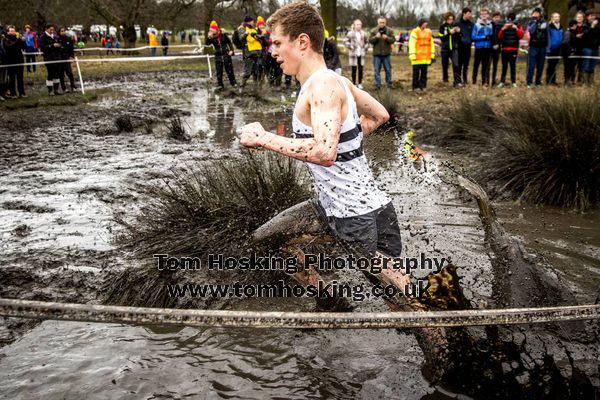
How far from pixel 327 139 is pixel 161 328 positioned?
196 cm

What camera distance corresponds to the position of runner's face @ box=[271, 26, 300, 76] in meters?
2.54

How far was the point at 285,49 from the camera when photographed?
2562mm

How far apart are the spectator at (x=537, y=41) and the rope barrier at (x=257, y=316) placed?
1235 cm

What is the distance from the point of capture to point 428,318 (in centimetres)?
201

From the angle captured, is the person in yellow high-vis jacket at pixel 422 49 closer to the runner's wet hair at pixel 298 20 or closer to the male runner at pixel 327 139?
the male runner at pixel 327 139

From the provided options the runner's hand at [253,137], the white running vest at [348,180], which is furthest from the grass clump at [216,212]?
the runner's hand at [253,137]

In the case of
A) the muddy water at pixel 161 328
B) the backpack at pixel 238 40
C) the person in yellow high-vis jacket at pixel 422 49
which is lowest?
the muddy water at pixel 161 328

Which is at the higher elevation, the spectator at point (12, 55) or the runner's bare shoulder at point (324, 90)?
the spectator at point (12, 55)

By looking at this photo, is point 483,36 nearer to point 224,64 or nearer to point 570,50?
point 570,50

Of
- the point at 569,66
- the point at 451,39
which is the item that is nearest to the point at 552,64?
the point at 569,66

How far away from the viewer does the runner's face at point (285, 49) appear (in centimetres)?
254

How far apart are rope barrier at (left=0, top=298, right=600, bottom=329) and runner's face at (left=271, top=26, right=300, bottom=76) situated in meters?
1.29

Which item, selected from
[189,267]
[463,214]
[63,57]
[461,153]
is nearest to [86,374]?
[189,267]

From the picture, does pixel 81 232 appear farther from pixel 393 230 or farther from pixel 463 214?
pixel 463 214
